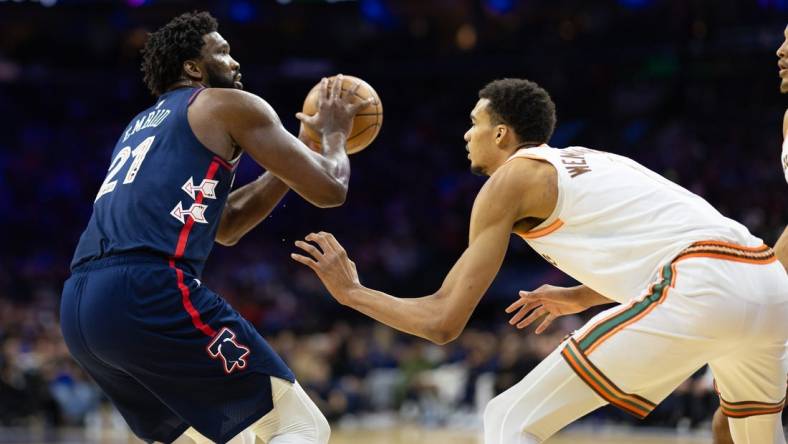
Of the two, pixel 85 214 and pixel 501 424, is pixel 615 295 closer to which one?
pixel 501 424

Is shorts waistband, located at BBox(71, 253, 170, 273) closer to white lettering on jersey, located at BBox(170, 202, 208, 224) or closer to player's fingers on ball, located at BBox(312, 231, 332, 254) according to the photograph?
white lettering on jersey, located at BBox(170, 202, 208, 224)

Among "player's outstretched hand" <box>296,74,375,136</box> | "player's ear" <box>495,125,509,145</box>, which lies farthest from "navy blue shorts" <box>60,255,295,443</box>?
"player's ear" <box>495,125,509,145</box>

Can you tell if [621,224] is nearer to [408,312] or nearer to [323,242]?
[408,312]

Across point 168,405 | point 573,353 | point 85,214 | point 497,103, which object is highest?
point 497,103

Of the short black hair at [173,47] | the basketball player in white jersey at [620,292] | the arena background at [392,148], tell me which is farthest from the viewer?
the arena background at [392,148]

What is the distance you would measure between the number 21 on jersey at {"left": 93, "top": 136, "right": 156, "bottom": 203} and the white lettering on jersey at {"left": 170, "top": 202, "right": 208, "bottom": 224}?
22 centimetres

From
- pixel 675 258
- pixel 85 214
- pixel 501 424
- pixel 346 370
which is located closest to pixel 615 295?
pixel 675 258

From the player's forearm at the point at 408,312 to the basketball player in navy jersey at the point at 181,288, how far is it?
0.42 metres

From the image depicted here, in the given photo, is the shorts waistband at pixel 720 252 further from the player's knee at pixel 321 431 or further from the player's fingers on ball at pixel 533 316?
the player's knee at pixel 321 431

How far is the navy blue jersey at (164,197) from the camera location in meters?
3.88

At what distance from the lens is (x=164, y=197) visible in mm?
3895

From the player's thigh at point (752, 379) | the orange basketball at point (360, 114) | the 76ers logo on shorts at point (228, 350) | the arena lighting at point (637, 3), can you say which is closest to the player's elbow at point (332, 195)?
the orange basketball at point (360, 114)

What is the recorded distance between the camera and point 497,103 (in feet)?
13.8

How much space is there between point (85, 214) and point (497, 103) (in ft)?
61.3
